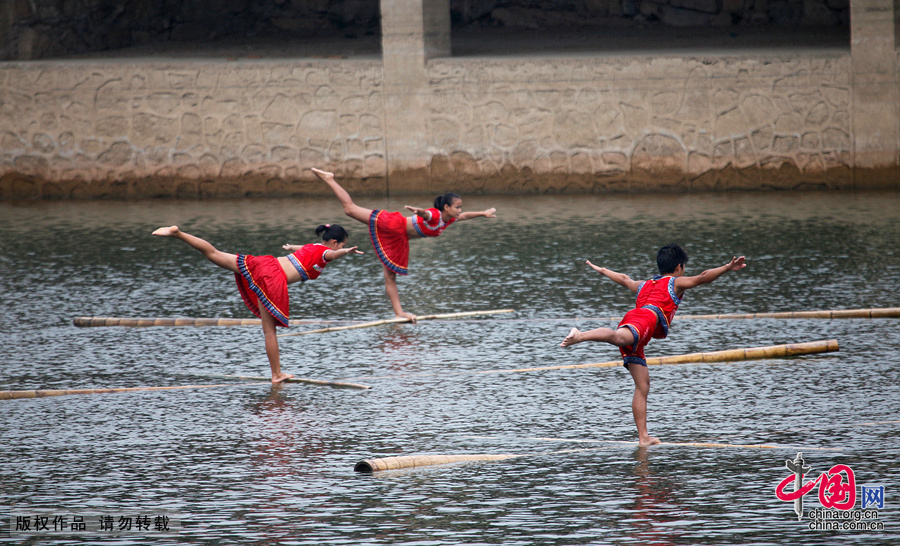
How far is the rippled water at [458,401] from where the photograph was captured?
5.76 metres

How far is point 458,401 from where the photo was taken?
798 centimetres

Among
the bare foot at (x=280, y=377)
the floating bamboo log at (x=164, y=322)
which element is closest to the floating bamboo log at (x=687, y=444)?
the bare foot at (x=280, y=377)

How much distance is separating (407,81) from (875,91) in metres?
7.40

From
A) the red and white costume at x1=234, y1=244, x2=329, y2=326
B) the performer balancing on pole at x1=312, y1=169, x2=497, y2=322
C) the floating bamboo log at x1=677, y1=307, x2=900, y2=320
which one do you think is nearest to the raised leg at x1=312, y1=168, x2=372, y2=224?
the performer balancing on pole at x1=312, y1=169, x2=497, y2=322

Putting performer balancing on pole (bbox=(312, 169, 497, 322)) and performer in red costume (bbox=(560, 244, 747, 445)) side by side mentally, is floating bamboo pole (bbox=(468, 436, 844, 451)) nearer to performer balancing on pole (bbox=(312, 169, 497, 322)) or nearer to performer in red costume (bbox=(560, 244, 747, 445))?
performer in red costume (bbox=(560, 244, 747, 445))

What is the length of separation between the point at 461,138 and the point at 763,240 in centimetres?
684

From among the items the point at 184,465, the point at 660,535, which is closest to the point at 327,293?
the point at 184,465

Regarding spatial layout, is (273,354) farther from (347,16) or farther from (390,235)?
(347,16)

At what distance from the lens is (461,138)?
19672mm

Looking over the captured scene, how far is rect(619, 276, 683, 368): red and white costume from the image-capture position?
6.76 m

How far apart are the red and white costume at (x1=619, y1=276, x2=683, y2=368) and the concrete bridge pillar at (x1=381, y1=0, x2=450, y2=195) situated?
42.8ft

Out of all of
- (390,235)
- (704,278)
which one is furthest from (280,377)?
(704,278)

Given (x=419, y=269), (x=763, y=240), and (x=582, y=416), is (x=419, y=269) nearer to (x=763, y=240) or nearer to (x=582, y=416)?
(x=763, y=240)

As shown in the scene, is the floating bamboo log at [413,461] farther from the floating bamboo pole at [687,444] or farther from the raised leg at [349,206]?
the raised leg at [349,206]
